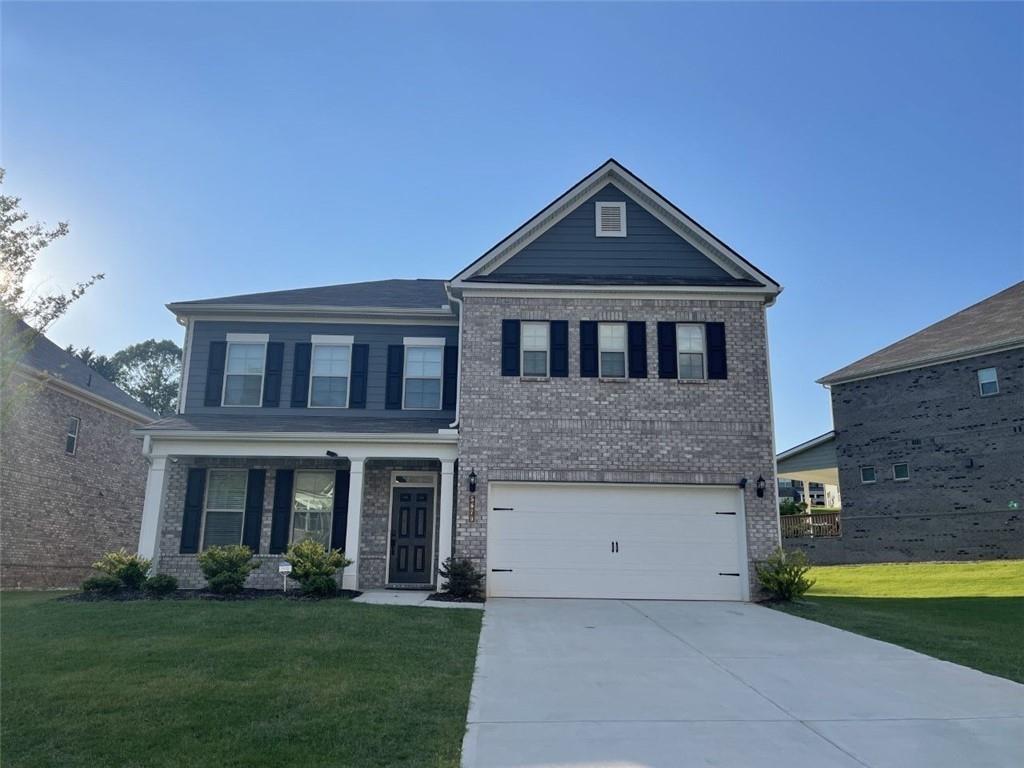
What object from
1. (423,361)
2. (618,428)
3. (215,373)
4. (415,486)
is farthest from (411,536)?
(215,373)

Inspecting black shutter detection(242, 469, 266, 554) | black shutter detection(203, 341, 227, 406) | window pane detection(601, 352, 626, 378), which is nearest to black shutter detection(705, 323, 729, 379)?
window pane detection(601, 352, 626, 378)

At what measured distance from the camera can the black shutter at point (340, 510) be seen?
14.1 metres

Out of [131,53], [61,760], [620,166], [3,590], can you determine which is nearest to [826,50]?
[620,166]

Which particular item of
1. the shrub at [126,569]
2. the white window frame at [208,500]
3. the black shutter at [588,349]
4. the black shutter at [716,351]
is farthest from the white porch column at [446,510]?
the black shutter at [716,351]

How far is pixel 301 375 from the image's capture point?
1545cm

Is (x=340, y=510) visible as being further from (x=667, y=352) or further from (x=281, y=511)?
(x=667, y=352)

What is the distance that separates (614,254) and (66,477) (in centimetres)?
1480

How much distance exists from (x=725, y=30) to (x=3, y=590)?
18.6 meters

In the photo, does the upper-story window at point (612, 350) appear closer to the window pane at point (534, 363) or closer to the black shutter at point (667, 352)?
the black shutter at point (667, 352)

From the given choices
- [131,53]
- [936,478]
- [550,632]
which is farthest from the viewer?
[936,478]

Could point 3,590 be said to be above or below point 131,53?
below

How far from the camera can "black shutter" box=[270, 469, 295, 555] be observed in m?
14.4

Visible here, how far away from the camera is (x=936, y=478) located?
66.5 feet

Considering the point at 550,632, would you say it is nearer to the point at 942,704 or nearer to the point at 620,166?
the point at 942,704
